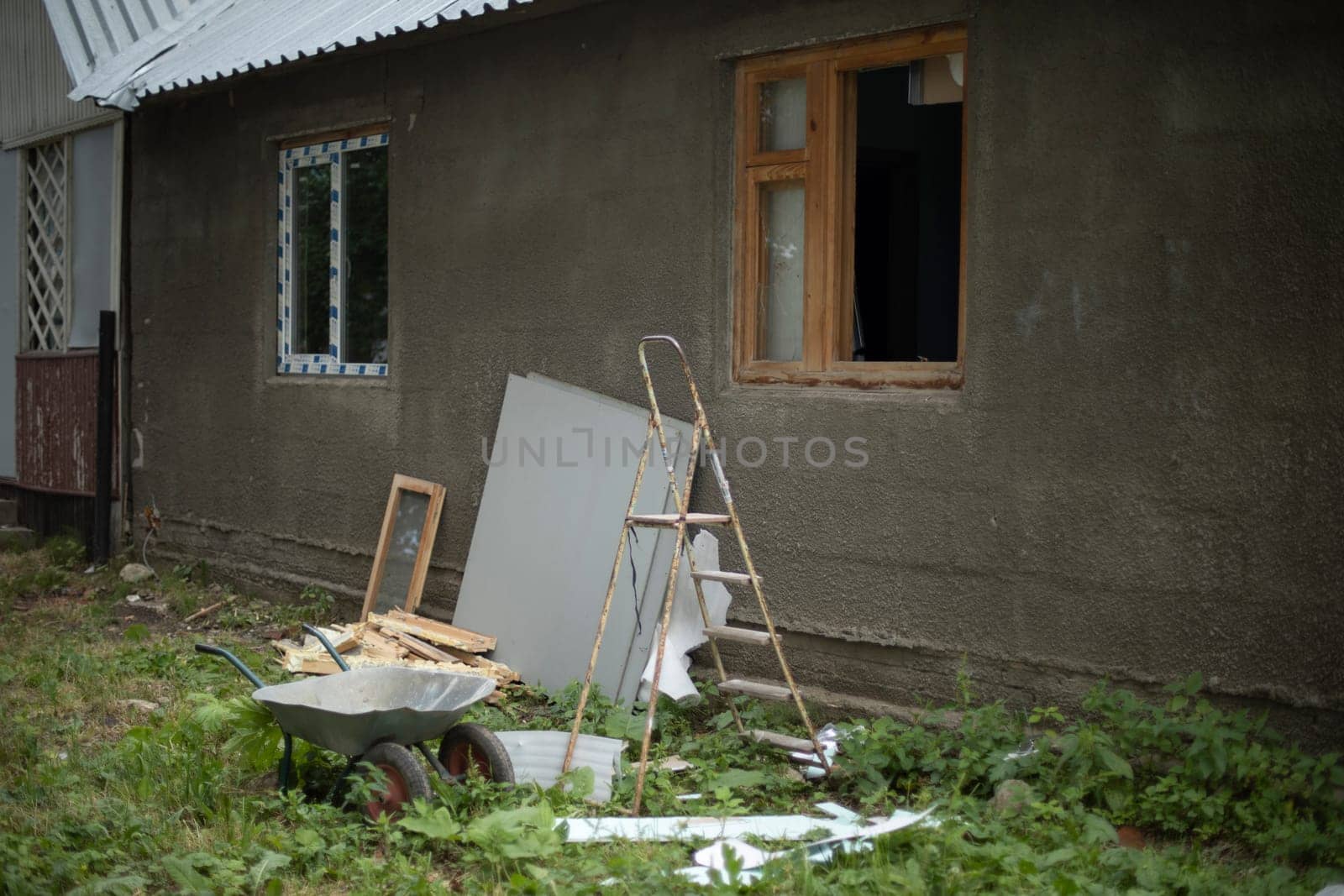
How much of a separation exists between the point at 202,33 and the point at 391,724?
706 centimetres

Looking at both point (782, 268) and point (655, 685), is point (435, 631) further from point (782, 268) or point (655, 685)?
point (782, 268)

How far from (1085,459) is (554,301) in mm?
3014

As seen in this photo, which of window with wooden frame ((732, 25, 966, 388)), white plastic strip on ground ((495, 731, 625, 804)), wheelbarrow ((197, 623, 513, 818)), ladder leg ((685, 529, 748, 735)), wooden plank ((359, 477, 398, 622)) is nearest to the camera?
wheelbarrow ((197, 623, 513, 818))

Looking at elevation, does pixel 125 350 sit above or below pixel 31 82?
below

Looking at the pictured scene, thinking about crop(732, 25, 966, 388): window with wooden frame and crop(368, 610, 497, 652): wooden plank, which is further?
crop(368, 610, 497, 652): wooden plank

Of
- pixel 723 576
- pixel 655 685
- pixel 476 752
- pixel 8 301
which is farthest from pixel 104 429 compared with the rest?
pixel 655 685

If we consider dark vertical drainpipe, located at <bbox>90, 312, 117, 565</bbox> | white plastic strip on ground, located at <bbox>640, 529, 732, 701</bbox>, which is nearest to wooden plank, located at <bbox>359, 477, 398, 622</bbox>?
white plastic strip on ground, located at <bbox>640, 529, 732, 701</bbox>

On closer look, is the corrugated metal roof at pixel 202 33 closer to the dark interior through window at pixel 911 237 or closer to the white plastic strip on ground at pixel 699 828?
the dark interior through window at pixel 911 237

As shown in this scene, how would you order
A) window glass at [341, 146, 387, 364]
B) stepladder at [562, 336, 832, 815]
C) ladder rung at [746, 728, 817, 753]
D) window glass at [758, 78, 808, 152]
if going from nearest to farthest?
stepladder at [562, 336, 832, 815]
ladder rung at [746, 728, 817, 753]
window glass at [758, 78, 808, 152]
window glass at [341, 146, 387, 364]

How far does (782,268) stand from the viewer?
6.02 metres

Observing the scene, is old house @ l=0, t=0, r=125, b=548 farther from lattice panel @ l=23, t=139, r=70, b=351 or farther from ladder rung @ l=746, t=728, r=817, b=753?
ladder rung @ l=746, t=728, r=817, b=753

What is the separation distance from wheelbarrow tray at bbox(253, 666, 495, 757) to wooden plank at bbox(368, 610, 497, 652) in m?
1.75

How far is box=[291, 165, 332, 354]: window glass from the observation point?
855cm

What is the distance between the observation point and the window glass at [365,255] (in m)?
8.14
